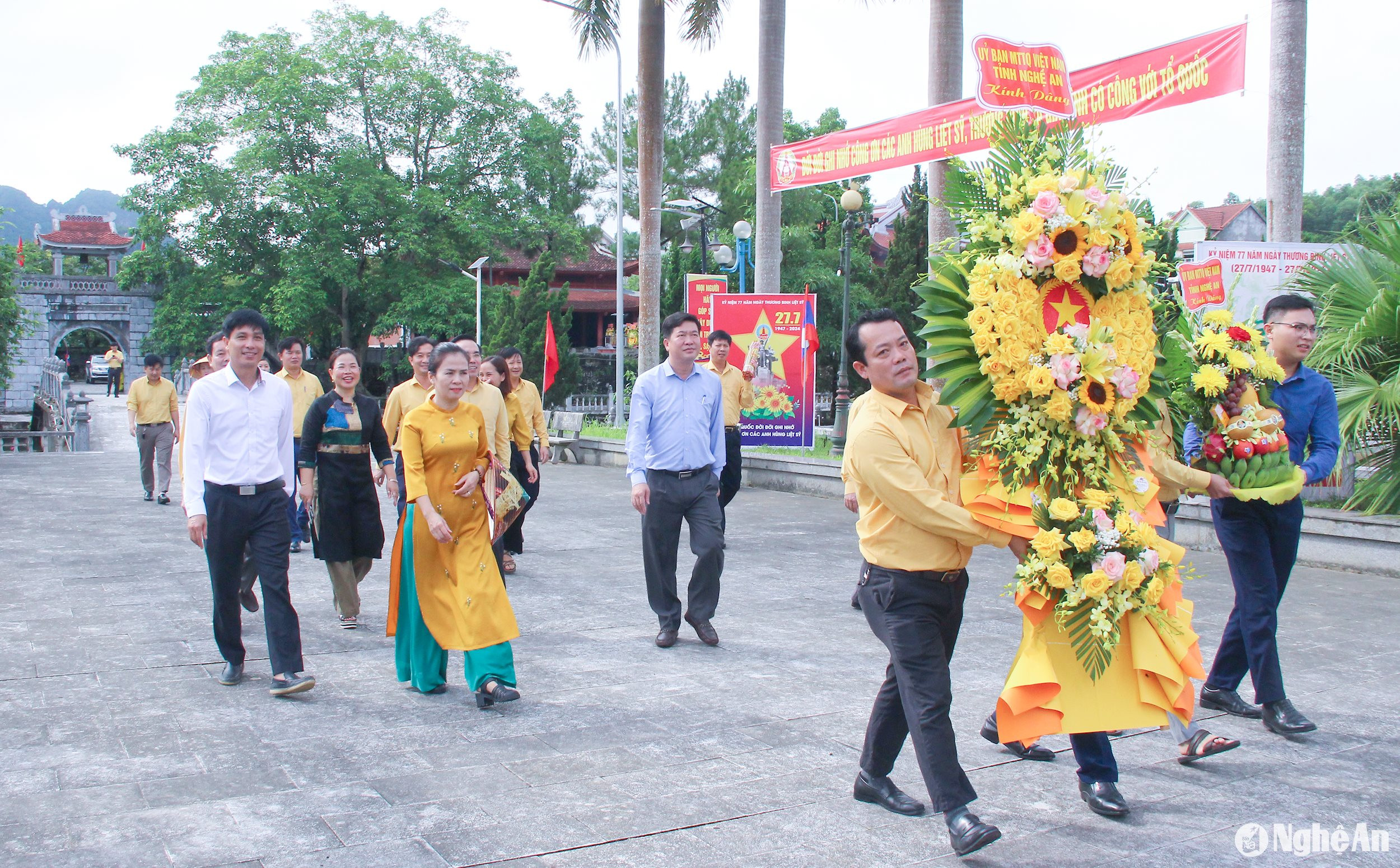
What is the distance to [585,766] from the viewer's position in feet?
13.7

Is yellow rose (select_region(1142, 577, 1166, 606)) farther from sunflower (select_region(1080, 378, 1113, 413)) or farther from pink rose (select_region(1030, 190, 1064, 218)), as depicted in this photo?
pink rose (select_region(1030, 190, 1064, 218))

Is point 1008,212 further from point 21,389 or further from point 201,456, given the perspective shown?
point 21,389

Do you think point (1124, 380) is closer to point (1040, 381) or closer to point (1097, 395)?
point (1097, 395)

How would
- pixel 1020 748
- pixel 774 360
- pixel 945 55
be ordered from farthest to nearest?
1. pixel 774 360
2. pixel 945 55
3. pixel 1020 748

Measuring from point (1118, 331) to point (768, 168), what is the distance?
1167 centimetres

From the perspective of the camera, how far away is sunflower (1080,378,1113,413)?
3377 millimetres

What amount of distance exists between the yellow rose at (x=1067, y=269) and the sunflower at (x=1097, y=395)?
32cm

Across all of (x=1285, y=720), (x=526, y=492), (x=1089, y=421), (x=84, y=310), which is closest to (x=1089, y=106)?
(x=526, y=492)

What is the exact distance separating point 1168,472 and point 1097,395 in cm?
101

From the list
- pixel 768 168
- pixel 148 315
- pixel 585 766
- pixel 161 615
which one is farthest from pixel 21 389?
pixel 585 766

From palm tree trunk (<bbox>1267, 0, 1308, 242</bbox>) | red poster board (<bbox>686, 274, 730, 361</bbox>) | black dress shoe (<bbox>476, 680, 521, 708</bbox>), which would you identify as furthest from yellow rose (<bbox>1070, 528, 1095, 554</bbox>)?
red poster board (<bbox>686, 274, 730, 361</bbox>)

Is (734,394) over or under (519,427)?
over

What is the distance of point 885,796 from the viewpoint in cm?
372

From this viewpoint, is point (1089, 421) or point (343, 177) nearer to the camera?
point (1089, 421)
